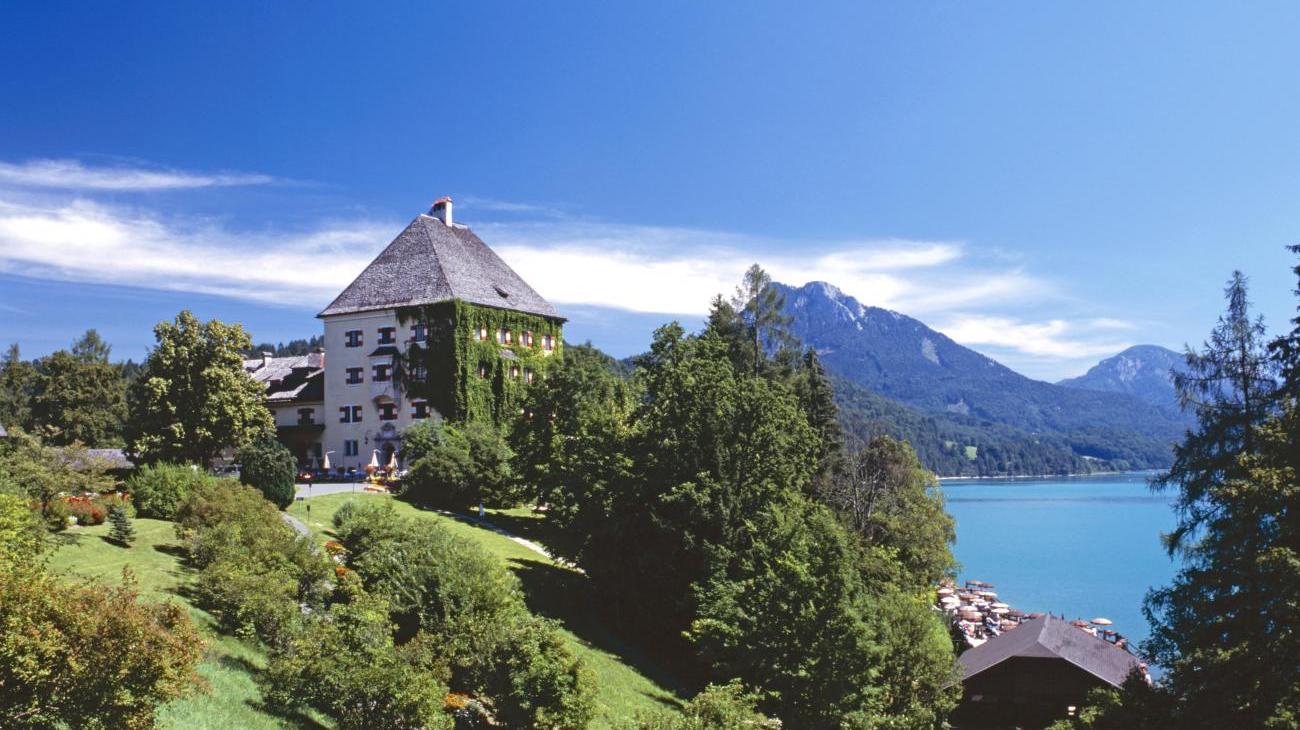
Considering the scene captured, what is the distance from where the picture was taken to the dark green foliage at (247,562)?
19.1 m

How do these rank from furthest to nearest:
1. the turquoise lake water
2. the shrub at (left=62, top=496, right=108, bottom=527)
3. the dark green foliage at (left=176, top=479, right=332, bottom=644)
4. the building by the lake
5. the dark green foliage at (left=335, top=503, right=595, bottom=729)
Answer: the turquoise lake water, the building by the lake, the shrub at (left=62, top=496, right=108, bottom=527), the dark green foliage at (left=176, top=479, right=332, bottom=644), the dark green foliage at (left=335, top=503, right=595, bottom=729)

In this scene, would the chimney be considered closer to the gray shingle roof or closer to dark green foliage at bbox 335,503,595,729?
the gray shingle roof

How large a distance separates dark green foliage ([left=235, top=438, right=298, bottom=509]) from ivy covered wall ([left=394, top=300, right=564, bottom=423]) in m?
22.3

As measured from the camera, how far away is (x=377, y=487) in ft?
155

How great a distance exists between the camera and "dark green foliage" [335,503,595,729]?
17.1 meters

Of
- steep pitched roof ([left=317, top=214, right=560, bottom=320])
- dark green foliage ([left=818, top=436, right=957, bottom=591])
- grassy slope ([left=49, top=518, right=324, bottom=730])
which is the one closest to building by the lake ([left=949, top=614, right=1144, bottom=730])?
dark green foliage ([left=818, top=436, right=957, bottom=591])

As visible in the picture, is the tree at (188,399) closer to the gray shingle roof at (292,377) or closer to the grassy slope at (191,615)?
the grassy slope at (191,615)

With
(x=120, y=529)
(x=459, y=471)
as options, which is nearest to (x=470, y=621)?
(x=120, y=529)

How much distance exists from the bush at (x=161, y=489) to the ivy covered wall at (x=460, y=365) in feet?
91.6

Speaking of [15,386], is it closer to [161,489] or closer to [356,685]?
A: [161,489]

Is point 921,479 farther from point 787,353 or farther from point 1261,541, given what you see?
point 1261,541

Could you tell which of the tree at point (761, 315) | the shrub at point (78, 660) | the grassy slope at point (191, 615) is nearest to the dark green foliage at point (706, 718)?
the grassy slope at point (191, 615)

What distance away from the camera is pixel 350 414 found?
59812 millimetres

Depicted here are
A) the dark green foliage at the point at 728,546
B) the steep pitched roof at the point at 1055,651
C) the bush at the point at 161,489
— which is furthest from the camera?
the steep pitched roof at the point at 1055,651
